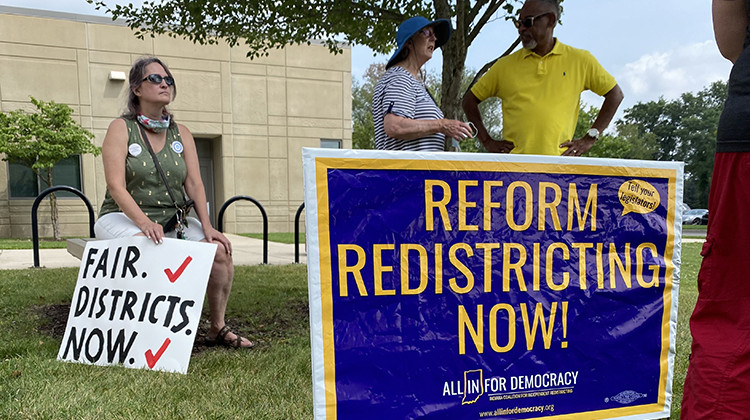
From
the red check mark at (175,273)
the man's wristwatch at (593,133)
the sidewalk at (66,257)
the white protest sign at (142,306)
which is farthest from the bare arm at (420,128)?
the sidewalk at (66,257)

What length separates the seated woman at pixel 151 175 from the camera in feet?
10.1

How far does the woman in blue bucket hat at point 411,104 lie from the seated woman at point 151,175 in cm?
140

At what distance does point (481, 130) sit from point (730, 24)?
1730 millimetres

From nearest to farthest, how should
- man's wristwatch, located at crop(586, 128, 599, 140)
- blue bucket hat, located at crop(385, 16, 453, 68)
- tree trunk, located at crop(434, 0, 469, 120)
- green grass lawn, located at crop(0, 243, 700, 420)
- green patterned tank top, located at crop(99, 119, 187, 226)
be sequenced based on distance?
green grass lawn, located at crop(0, 243, 700, 420), blue bucket hat, located at crop(385, 16, 453, 68), man's wristwatch, located at crop(586, 128, 599, 140), green patterned tank top, located at crop(99, 119, 187, 226), tree trunk, located at crop(434, 0, 469, 120)

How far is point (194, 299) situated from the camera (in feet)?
9.14

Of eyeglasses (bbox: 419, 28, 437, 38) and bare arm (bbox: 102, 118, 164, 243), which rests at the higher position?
eyeglasses (bbox: 419, 28, 437, 38)

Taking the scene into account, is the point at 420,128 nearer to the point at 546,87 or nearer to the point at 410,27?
the point at 410,27

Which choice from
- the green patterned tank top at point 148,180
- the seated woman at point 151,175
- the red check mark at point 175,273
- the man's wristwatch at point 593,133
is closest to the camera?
the red check mark at point 175,273

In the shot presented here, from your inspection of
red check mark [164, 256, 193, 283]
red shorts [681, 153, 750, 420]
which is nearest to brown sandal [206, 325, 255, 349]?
red check mark [164, 256, 193, 283]

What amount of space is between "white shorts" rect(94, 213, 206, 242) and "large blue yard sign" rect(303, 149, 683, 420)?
1.72 m

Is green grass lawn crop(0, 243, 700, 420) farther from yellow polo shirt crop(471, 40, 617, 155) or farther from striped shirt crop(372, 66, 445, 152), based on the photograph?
striped shirt crop(372, 66, 445, 152)

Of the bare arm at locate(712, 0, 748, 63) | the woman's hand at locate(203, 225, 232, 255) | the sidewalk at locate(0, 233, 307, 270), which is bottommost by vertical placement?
the sidewalk at locate(0, 233, 307, 270)

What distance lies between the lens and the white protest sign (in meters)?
2.76

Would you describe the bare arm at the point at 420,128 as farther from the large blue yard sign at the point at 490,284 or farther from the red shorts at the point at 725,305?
the red shorts at the point at 725,305
